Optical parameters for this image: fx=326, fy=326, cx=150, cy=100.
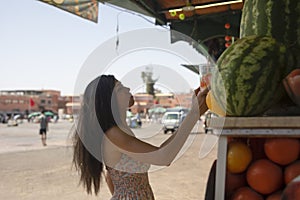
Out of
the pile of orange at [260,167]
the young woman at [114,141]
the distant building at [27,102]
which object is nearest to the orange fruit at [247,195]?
the pile of orange at [260,167]

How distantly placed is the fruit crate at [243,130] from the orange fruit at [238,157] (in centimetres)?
2

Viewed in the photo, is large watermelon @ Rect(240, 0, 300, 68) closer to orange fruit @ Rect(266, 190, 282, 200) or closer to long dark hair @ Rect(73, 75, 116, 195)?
orange fruit @ Rect(266, 190, 282, 200)

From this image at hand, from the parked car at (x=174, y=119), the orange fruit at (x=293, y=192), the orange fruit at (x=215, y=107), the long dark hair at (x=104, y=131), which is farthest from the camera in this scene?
the long dark hair at (x=104, y=131)

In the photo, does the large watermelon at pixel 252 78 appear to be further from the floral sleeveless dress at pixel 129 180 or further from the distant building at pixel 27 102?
the distant building at pixel 27 102

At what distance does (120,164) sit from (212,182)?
80cm

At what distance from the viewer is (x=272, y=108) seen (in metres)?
0.81

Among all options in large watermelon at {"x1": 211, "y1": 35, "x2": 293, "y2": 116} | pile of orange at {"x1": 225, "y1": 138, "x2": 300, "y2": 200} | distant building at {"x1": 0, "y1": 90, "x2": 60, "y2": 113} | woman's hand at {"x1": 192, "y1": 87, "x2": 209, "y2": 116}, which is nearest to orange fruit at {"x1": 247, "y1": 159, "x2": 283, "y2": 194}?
pile of orange at {"x1": 225, "y1": 138, "x2": 300, "y2": 200}

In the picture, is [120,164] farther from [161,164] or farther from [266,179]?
[266,179]

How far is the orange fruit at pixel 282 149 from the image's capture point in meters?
0.72

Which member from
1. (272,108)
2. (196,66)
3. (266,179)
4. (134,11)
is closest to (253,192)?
(266,179)

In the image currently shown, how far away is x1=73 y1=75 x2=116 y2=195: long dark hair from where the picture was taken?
1482 millimetres

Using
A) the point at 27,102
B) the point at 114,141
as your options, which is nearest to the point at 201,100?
the point at 114,141

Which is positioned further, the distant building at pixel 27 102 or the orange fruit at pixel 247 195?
the distant building at pixel 27 102

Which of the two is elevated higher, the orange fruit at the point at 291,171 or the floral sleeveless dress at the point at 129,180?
the orange fruit at the point at 291,171
